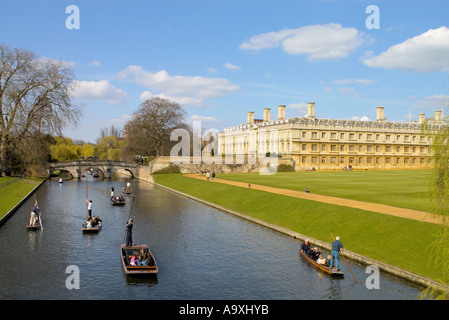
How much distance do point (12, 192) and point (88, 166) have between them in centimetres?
3965

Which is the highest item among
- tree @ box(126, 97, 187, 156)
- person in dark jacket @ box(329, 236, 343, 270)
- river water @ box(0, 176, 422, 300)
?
tree @ box(126, 97, 187, 156)

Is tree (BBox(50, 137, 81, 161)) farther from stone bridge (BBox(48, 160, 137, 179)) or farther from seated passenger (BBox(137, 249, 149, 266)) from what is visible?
seated passenger (BBox(137, 249, 149, 266))

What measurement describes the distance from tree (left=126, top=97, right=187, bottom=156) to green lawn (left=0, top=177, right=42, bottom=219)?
2917 cm

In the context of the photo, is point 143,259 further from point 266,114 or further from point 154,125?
point 266,114

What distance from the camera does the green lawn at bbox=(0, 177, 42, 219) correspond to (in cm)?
4015

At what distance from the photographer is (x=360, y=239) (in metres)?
25.3

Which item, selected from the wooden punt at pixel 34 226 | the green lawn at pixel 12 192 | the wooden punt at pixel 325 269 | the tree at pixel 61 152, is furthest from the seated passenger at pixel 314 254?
the tree at pixel 61 152

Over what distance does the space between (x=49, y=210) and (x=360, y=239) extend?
31.5 metres

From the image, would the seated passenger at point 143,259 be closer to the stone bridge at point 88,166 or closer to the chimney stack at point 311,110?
the stone bridge at point 88,166

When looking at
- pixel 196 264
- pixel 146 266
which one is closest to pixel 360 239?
pixel 196 264

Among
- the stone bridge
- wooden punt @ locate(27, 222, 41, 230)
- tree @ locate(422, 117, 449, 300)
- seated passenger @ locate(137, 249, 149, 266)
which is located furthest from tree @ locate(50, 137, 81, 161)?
tree @ locate(422, 117, 449, 300)

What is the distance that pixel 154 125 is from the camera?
9038 centimetres

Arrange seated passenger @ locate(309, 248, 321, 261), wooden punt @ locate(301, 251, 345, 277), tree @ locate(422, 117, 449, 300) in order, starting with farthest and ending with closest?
1. seated passenger @ locate(309, 248, 321, 261)
2. wooden punt @ locate(301, 251, 345, 277)
3. tree @ locate(422, 117, 449, 300)

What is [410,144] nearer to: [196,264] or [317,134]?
[317,134]
